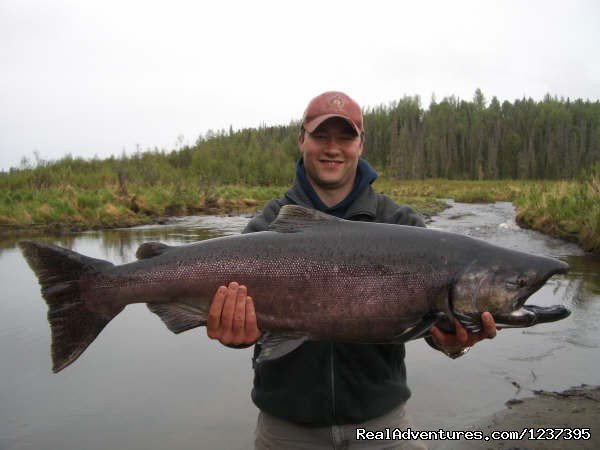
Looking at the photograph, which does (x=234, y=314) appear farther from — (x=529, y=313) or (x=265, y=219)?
(x=529, y=313)

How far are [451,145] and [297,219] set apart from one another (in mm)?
99480

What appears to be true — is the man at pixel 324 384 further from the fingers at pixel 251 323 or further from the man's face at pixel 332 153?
the man's face at pixel 332 153

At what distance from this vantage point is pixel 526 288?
104 inches

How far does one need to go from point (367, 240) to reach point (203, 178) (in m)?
45.9

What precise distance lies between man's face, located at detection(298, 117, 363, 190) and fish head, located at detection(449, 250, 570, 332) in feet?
3.71

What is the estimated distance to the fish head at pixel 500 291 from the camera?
8.55ft

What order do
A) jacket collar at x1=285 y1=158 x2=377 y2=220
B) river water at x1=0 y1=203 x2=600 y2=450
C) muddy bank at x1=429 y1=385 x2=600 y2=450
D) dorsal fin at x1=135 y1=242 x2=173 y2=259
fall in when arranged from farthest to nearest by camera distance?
river water at x1=0 y1=203 x2=600 y2=450 → muddy bank at x1=429 y1=385 x2=600 y2=450 → jacket collar at x1=285 y1=158 x2=377 y2=220 → dorsal fin at x1=135 y1=242 x2=173 y2=259

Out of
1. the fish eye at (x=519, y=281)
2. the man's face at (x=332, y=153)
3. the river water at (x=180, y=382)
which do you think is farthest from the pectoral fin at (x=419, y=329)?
the river water at (x=180, y=382)

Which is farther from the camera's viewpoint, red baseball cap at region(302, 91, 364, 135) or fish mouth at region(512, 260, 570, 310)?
red baseball cap at region(302, 91, 364, 135)

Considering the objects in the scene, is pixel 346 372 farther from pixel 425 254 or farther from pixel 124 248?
pixel 124 248

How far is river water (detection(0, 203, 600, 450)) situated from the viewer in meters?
4.32

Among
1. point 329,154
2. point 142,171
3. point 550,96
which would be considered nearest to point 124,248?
point 329,154

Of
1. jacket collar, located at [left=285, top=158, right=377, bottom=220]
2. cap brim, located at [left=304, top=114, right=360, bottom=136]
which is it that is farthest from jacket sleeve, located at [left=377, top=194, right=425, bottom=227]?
cap brim, located at [left=304, top=114, right=360, bottom=136]

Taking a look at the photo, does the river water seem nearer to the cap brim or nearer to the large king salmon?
the large king salmon
